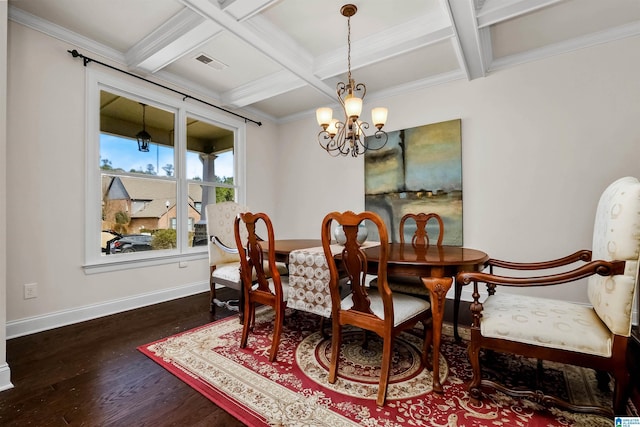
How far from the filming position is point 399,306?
Answer: 171cm

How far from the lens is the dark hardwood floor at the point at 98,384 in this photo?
1.46m

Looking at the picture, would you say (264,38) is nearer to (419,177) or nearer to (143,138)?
(143,138)

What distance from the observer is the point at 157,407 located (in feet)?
5.06

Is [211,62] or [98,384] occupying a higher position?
[211,62]

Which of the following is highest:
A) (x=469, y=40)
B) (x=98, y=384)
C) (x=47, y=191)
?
(x=469, y=40)

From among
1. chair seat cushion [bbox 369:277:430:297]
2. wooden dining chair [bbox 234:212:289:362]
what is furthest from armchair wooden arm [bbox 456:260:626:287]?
wooden dining chair [bbox 234:212:289:362]

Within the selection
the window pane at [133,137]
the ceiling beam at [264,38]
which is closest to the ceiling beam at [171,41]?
the ceiling beam at [264,38]

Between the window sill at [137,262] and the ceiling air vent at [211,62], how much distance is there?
2273 millimetres

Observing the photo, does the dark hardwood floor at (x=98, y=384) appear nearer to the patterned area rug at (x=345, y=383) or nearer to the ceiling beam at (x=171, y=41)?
the patterned area rug at (x=345, y=383)

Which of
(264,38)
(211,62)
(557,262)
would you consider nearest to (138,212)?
(211,62)

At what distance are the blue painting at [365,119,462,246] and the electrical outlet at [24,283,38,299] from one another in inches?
137

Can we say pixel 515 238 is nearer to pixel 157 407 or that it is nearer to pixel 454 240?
pixel 454 240

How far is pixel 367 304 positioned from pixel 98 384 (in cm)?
167

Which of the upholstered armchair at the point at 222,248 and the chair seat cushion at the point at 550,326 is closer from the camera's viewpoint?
the chair seat cushion at the point at 550,326
